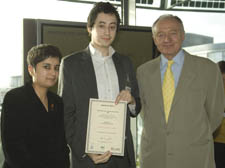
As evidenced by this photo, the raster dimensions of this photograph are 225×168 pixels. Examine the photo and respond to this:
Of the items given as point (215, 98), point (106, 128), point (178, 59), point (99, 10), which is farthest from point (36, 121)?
point (215, 98)

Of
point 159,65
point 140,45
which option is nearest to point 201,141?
point 159,65

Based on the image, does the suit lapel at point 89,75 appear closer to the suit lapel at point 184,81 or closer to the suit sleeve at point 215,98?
the suit lapel at point 184,81

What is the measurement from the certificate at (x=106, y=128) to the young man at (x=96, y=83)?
0.06 meters

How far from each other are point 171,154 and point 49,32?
5.62 ft

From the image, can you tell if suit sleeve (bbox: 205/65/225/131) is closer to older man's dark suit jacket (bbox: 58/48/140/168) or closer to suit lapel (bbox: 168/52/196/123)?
suit lapel (bbox: 168/52/196/123)

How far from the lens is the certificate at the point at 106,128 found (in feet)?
6.57

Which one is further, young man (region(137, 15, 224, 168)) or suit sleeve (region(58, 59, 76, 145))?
young man (region(137, 15, 224, 168))

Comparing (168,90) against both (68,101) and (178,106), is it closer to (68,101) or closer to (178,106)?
(178,106)

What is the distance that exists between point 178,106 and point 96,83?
79cm

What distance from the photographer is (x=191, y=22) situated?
12.5 feet

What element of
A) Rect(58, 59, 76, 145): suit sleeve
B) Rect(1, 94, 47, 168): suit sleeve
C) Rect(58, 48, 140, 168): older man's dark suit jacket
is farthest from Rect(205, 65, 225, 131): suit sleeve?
Rect(1, 94, 47, 168): suit sleeve

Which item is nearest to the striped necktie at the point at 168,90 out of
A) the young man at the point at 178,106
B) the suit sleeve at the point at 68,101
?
the young man at the point at 178,106

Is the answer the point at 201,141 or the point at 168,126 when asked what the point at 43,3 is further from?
the point at 201,141

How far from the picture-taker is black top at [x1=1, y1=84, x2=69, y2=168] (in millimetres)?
1944
